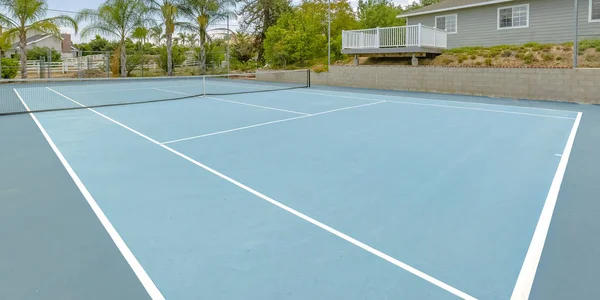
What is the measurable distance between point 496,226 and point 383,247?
51.1 inches

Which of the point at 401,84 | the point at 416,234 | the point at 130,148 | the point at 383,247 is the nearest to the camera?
the point at 383,247

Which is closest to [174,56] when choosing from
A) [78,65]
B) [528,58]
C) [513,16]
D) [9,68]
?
[78,65]

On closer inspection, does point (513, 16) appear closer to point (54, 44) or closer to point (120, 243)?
point (120, 243)

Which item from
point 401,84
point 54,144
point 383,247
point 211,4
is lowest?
point 383,247

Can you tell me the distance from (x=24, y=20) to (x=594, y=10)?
93.3 ft

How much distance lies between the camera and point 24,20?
23.9 m

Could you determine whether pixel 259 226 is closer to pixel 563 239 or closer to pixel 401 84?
pixel 563 239

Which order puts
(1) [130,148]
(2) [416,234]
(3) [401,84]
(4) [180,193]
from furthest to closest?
(3) [401,84], (1) [130,148], (4) [180,193], (2) [416,234]

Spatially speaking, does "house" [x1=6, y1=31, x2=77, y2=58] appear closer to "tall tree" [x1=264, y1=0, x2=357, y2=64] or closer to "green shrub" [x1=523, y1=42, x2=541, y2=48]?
"tall tree" [x1=264, y1=0, x2=357, y2=64]

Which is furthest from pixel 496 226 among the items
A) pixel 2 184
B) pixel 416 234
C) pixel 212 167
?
pixel 2 184

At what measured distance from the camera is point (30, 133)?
9.56 metres

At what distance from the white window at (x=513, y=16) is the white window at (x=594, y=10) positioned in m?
2.58

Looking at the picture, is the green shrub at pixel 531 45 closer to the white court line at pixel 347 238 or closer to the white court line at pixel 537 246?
the white court line at pixel 537 246

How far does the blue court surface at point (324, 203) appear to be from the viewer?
3.29m
